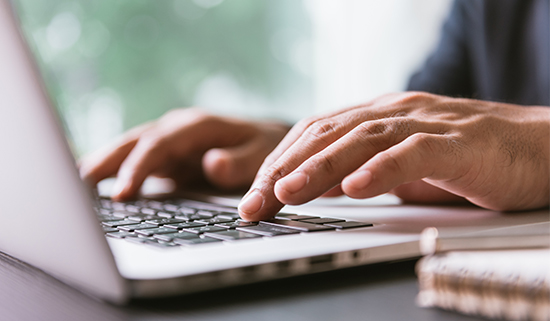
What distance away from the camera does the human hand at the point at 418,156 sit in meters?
0.45

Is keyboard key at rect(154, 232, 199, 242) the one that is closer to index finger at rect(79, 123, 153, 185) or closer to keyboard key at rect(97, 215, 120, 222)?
keyboard key at rect(97, 215, 120, 222)

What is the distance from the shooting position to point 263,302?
0.89 feet

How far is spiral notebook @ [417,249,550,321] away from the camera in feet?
0.70

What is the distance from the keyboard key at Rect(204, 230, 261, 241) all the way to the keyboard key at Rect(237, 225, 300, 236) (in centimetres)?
1

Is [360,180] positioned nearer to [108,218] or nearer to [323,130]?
[323,130]

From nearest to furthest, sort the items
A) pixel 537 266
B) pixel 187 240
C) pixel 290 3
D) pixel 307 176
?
pixel 537 266
pixel 187 240
pixel 307 176
pixel 290 3

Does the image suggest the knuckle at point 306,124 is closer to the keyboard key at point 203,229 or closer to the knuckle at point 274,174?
the knuckle at point 274,174

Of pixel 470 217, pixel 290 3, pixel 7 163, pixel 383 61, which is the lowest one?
pixel 470 217

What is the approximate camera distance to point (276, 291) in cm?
29

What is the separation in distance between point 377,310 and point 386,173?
0.19 meters

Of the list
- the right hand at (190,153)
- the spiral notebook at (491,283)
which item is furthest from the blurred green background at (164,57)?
the spiral notebook at (491,283)

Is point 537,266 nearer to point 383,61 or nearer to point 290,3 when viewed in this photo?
point 383,61

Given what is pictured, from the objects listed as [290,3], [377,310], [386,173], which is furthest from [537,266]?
[290,3]

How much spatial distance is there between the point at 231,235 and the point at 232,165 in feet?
1.82
